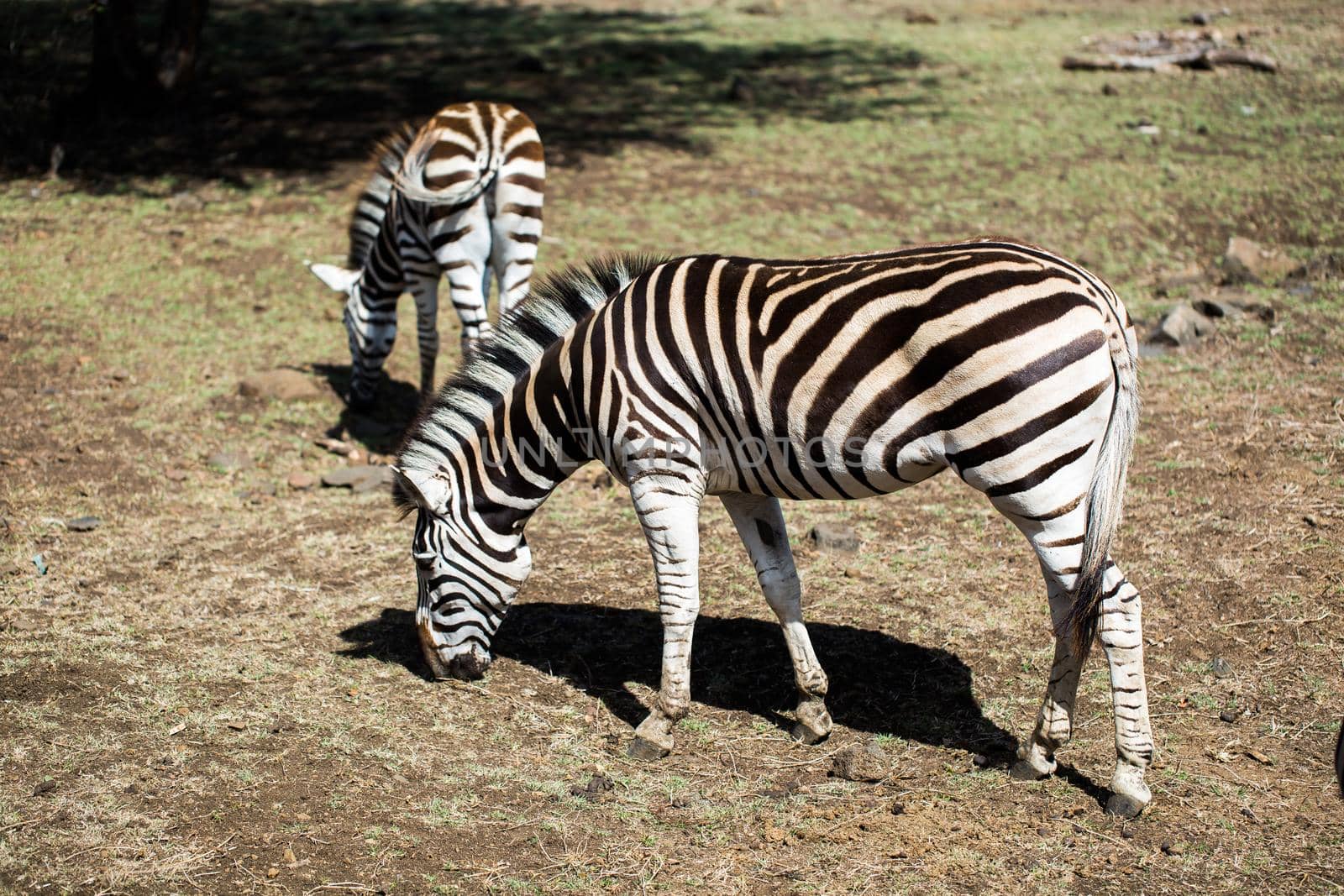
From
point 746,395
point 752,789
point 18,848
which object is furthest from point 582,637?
point 18,848

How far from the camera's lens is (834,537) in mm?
7168

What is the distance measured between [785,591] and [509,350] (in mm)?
1702

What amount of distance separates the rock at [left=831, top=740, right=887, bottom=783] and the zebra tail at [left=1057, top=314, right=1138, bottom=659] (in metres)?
1.05

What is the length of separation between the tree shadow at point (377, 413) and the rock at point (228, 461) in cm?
72

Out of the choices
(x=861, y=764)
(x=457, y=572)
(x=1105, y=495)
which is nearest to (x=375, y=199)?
(x=457, y=572)

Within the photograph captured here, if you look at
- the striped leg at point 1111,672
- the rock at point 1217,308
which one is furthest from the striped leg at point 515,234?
the rock at point 1217,308

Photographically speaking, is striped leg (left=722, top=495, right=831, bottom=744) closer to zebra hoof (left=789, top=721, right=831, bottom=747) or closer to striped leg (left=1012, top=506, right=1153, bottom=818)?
zebra hoof (left=789, top=721, right=831, bottom=747)

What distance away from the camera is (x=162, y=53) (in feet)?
48.2

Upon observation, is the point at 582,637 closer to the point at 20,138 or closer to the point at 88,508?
the point at 88,508

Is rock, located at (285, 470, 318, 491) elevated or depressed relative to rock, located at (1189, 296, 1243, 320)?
depressed

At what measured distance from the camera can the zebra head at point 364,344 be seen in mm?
9148

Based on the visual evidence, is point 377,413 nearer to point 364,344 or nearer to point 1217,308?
point 364,344

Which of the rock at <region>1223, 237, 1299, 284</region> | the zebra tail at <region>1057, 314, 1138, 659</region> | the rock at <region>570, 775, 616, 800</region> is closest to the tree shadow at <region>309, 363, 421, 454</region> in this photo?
the rock at <region>570, 775, 616, 800</region>

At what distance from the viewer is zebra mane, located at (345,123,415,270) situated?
9.58 meters
